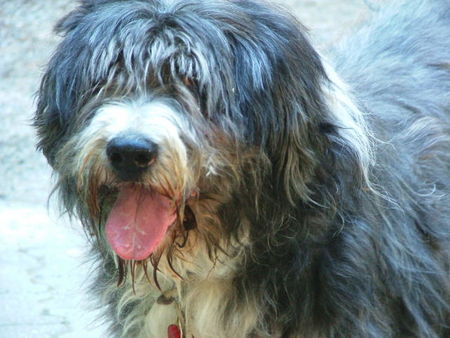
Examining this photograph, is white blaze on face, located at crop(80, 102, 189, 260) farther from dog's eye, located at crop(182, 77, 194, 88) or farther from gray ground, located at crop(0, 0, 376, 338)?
gray ground, located at crop(0, 0, 376, 338)

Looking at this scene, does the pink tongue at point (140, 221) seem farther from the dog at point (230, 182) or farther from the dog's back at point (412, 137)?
the dog's back at point (412, 137)

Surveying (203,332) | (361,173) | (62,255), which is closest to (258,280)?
(203,332)

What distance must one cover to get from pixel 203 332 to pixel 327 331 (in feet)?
1.46

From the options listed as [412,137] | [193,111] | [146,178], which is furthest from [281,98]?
[412,137]

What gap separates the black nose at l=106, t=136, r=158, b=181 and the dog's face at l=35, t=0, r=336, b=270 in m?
0.05

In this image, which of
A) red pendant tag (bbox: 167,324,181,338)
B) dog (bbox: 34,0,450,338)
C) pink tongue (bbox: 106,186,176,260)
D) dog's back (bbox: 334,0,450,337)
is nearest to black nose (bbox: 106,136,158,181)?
dog (bbox: 34,0,450,338)

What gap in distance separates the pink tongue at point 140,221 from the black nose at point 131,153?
0.17 meters

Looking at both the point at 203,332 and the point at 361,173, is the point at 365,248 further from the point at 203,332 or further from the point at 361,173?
the point at 203,332

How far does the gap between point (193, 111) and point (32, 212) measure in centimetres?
340

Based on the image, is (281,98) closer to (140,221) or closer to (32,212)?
(140,221)

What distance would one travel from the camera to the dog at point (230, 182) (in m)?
3.74

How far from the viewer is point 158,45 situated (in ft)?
12.5

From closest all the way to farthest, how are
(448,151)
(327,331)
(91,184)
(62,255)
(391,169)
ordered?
(91,184)
(327,331)
(391,169)
(448,151)
(62,255)

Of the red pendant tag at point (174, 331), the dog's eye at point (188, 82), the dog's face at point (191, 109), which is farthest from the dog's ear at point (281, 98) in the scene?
the red pendant tag at point (174, 331)
